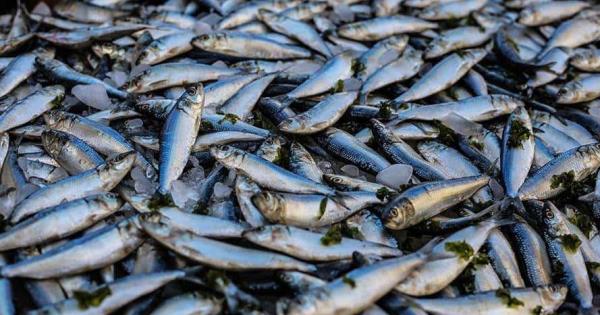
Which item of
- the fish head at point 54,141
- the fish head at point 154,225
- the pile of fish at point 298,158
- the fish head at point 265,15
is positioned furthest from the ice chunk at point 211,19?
the fish head at point 154,225

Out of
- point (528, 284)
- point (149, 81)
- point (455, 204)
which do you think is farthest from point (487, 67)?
point (149, 81)

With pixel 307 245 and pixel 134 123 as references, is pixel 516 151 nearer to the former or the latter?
pixel 307 245

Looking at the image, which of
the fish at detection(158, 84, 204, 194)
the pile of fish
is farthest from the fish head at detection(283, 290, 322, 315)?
the fish at detection(158, 84, 204, 194)

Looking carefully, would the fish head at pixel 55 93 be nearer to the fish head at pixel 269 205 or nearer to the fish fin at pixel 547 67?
the fish head at pixel 269 205

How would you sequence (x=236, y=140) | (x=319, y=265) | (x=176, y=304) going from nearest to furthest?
(x=176, y=304) < (x=319, y=265) < (x=236, y=140)

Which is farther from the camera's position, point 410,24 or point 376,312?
point 410,24

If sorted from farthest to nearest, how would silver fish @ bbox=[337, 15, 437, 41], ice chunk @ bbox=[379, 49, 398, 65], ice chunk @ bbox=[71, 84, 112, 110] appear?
silver fish @ bbox=[337, 15, 437, 41], ice chunk @ bbox=[379, 49, 398, 65], ice chunk @ bbox=[71, 84, 112, 110]

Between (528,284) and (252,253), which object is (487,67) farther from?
(252,253)

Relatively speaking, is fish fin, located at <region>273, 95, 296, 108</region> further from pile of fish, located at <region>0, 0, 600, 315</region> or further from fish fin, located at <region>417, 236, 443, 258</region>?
fish fin, located at <region>417, 236, 443, 258</region>
